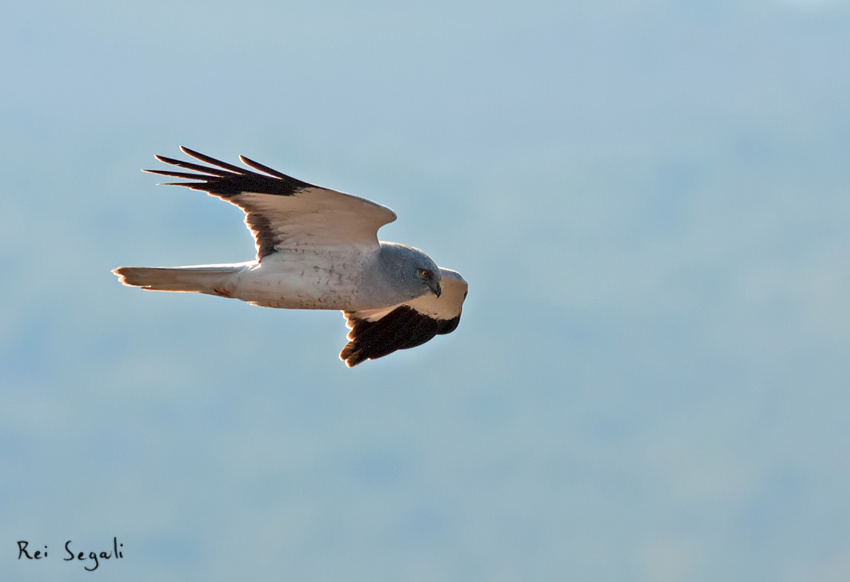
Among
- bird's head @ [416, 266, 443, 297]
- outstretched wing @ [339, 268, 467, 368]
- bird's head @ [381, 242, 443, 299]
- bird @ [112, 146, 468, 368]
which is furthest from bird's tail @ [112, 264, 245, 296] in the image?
outstretched wing @ [339, 268, 467, 368]

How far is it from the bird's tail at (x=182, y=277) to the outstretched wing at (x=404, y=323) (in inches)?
75.4

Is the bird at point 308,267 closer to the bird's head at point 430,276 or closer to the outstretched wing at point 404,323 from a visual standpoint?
the bird's head at point 430,276

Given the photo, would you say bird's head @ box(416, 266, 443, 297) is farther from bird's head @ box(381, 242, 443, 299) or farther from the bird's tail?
the bird's tail

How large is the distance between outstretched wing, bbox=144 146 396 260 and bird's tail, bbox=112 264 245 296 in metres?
0.38

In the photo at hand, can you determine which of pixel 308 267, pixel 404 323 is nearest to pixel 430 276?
pixel 308 267

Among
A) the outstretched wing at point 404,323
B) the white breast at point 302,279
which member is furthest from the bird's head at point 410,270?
the outstretched wing at point 404,323

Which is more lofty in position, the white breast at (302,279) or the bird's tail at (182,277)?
the bird's tail at (182,277)

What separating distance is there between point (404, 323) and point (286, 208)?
8.35ft

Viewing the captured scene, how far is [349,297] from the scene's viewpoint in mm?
11117

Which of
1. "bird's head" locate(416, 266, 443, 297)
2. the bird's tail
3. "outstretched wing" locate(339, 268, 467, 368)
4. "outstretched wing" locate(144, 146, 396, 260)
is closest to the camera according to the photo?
"outstretched wing" locate(144, 146, 396, 260)

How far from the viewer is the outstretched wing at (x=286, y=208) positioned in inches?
414

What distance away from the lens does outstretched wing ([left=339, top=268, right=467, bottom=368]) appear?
12.8m

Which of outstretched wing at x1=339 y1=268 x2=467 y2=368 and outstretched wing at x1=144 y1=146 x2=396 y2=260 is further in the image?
outstretched wing at x1=339 y1=268 x2=467 y2=368

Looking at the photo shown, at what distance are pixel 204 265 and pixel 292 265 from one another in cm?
76
